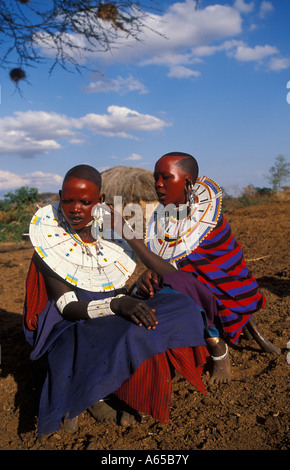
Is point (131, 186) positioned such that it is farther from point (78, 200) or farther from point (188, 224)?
point (78, 200)

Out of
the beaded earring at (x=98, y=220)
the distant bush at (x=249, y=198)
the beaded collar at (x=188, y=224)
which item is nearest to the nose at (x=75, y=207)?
the beaded earring at (x=98, y=220)

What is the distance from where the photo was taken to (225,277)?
2.71m

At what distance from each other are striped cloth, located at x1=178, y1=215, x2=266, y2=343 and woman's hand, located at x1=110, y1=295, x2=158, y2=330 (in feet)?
2.04

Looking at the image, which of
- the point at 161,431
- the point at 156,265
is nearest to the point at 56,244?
the point at 156,265

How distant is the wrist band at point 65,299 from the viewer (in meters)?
2.46

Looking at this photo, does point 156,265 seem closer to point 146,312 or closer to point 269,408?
point 146,312

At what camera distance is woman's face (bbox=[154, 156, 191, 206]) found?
2.74 m

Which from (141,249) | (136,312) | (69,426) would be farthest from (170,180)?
(69,426)

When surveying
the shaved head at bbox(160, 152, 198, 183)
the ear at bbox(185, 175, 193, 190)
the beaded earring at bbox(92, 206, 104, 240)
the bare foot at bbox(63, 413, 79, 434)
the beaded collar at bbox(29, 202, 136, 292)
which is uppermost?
the shaved head at bbox(160, 152, 198, 183)

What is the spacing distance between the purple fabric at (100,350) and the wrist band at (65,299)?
12 cm

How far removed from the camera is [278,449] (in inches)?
78.7

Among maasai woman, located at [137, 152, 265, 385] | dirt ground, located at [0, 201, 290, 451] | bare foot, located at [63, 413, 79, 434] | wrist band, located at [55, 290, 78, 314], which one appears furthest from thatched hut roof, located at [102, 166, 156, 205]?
bare foot, located at [63, 413, 79, 434]

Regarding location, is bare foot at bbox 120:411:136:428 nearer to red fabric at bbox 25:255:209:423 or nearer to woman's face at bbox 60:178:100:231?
red fabric at bbox 25:255:209:423

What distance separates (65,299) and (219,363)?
114 cm
